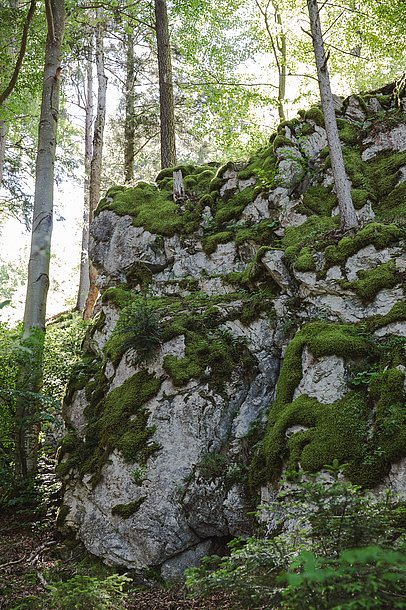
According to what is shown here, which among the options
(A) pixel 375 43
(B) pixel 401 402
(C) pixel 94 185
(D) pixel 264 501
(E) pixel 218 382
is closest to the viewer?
(B) pixel 401 402

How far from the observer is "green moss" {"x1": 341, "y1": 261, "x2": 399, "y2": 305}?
19.3 ft

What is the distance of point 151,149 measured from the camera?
18.8 m

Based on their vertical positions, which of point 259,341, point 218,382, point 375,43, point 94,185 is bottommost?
point 218,382

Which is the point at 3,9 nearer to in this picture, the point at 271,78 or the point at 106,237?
the point at 106,237

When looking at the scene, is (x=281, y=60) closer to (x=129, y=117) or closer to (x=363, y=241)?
(x=129, y=117)

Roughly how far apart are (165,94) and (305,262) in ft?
22.8

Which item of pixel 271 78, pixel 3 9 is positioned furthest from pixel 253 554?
pixel 271 78

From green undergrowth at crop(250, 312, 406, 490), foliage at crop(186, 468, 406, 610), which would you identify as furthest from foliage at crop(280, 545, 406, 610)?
green undergrowth at crop(250, 312, 406, 490)

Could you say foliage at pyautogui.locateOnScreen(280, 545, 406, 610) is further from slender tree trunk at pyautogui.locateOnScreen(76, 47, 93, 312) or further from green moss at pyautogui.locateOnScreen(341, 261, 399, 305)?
slender tree trunk at pyautogui.locateOnScreen(76, 47, 93, 312)

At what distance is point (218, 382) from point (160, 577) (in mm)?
2249

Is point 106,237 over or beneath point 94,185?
beneath

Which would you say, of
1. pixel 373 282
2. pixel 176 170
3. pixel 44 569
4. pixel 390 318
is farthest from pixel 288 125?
pixel 44 569

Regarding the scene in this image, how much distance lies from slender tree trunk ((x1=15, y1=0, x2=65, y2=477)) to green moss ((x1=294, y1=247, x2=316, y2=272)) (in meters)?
3.97

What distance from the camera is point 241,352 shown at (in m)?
6.46
